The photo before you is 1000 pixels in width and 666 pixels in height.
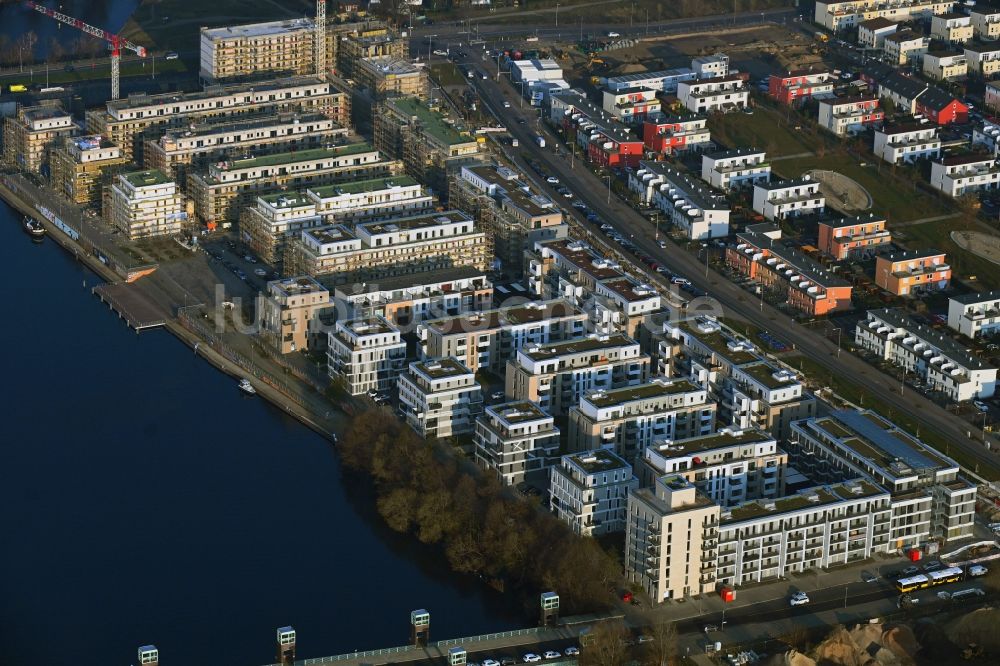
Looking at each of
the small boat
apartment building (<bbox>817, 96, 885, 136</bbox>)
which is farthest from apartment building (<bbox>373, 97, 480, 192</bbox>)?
apartment building (<bbox>817, 96, 885, 136</bbox>)

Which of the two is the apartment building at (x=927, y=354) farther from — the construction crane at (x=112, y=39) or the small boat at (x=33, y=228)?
the construction crane at (x=112, y=39)

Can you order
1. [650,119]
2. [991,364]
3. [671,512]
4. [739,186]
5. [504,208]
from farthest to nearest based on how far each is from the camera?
[650,119] < [739,186] < [504,208] < [991,364] < [671,512]

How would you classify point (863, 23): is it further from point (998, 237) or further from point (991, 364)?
point (991, 364)

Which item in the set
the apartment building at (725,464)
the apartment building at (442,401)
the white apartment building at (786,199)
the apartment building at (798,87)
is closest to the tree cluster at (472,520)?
the apartment building at (442,401)

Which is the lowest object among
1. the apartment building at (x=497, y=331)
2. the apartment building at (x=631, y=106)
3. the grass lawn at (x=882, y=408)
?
the grass lawn at (x=882, y=408)

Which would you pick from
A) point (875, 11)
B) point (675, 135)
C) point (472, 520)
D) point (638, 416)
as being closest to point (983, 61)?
point (875, 11)

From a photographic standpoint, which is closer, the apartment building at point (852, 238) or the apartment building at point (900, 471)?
the apartment building at point (900, 471)

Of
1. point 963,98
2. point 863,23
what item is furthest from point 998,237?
point 863,23
